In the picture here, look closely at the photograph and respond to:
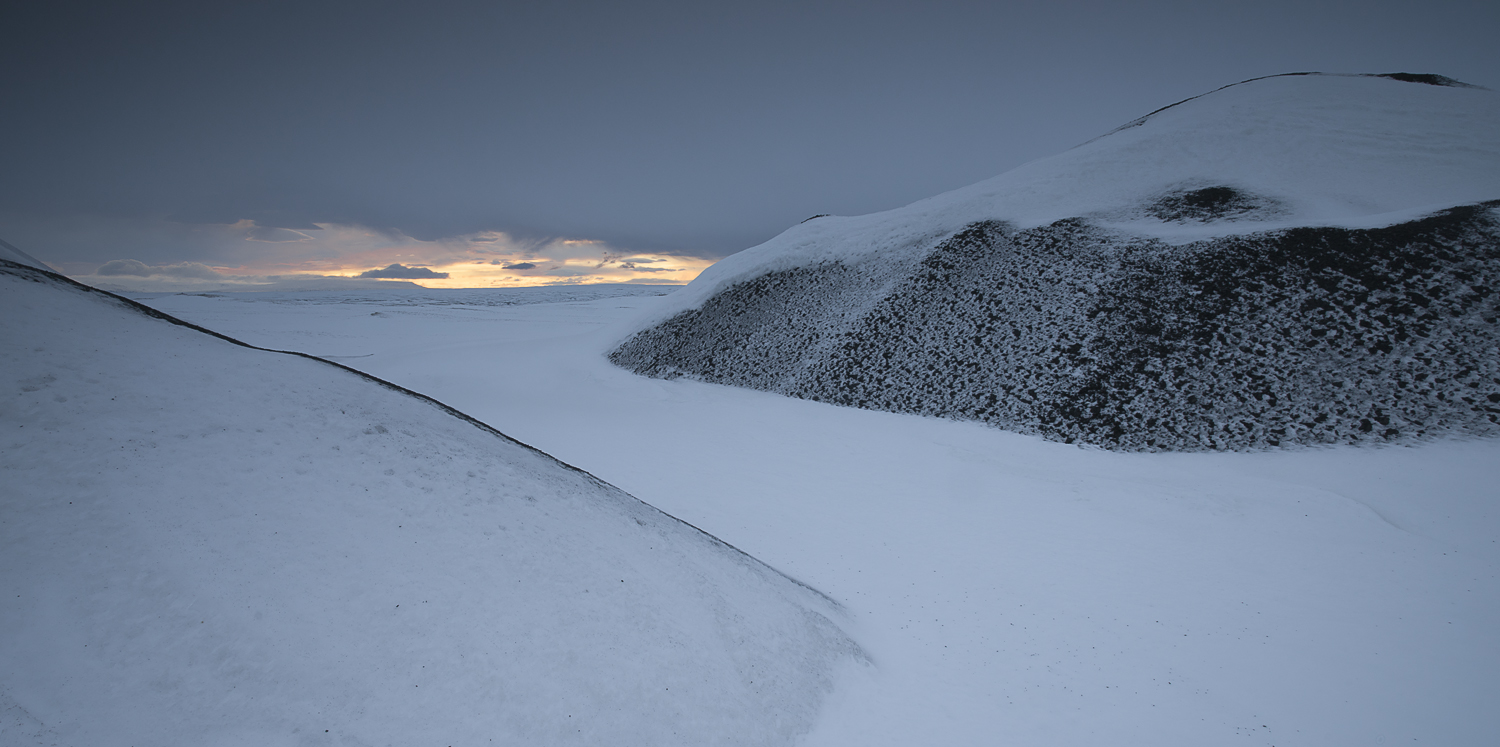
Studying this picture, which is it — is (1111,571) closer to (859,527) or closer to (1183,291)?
(859,527)

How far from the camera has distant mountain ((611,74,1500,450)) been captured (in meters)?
13.4

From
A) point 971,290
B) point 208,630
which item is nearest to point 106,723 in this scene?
point 208,630

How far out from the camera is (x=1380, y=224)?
16.5m

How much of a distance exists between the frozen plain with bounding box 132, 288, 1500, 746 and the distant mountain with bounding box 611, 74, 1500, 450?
1566 millimetres

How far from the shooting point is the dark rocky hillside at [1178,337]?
1291 centimetres

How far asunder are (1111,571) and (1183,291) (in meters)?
12.6

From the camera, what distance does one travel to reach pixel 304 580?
10.6 ft

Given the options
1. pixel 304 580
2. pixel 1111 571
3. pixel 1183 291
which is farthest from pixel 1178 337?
pixel 304 580

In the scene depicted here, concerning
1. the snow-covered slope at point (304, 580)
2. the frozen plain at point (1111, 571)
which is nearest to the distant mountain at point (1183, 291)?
the frozen plain at point (1111, 571)

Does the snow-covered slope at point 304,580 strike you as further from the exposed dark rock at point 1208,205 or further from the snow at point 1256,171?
the exposed dark rock at point 1208,205

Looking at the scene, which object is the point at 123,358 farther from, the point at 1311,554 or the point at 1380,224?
the point at 1380,224

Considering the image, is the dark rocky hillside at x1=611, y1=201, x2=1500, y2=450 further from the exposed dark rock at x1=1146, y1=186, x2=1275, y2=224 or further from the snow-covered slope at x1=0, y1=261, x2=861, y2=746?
the snow-covered slope at x1=0, y1=261, x2=861, y2=746

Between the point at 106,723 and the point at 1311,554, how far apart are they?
39.9 ft

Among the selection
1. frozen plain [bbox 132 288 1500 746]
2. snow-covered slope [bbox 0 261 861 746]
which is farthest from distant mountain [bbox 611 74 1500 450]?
snow-covered slope [bbox 0 261 861 746]
